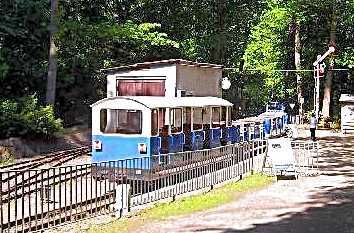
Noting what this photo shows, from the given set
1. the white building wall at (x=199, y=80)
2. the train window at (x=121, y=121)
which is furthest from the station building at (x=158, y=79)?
the train window at (x=121, y=121)

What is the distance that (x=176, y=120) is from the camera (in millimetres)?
18234

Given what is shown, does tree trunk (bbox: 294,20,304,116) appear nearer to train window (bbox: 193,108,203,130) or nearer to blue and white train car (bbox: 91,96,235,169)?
train window (bbox: 193,108,203,130)

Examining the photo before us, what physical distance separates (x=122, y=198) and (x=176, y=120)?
7081 millimetres

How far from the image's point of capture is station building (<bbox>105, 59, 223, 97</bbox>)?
2084 cm

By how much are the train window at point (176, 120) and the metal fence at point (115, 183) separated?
218cm

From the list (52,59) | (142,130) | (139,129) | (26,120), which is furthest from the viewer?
(52,59)

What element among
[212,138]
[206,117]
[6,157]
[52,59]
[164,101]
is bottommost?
[6,157]

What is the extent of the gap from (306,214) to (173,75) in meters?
11.1

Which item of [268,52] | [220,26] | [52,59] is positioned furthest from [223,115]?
[220,26]

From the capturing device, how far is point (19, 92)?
29891 millimetres

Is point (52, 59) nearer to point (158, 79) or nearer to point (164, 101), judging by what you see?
point (158, 79)

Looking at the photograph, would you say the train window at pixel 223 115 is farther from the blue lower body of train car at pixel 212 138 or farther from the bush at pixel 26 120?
the bush at pixel 26 120

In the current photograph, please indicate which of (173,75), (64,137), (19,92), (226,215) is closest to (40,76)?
(19,92)

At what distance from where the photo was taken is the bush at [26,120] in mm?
24531
